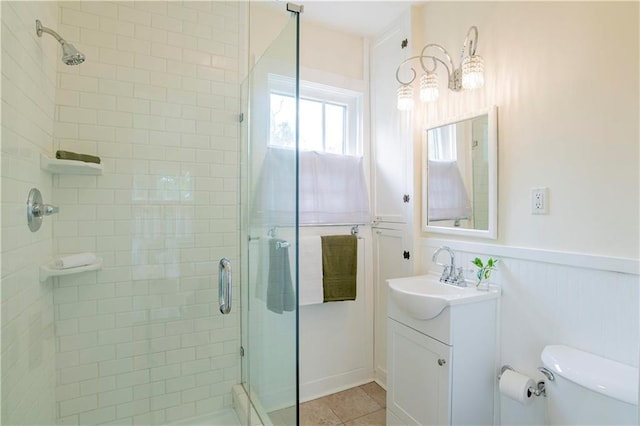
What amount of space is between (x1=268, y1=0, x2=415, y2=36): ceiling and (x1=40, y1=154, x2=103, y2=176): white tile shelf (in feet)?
5.10

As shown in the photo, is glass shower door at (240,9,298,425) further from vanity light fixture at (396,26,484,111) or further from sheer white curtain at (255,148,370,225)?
vanity light fixture at (396,26,484,111)

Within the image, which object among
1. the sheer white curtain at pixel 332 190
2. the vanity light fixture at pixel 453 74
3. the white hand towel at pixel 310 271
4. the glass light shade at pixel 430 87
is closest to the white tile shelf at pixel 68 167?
the sheer white curtain at pixel 332 190

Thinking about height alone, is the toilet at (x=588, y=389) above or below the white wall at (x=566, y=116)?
below

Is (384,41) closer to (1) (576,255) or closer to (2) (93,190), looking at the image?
(1) (576,255)

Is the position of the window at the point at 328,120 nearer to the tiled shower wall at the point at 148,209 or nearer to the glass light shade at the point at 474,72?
the tiled shower wall at the point at 148,209

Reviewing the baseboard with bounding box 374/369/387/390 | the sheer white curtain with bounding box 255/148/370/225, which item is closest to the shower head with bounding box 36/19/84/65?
the sheer white curtain with bounding box 255/148/370/225

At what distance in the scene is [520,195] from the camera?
59.6 inches

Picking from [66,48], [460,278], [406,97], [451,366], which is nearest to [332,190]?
[406,97]

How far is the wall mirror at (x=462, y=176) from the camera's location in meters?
1.63

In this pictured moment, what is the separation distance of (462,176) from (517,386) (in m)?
1.06

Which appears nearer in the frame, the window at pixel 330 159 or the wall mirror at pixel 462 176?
the wall mirror at pixel 462 176

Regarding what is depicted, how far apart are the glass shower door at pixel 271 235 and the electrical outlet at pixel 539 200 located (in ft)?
3.57

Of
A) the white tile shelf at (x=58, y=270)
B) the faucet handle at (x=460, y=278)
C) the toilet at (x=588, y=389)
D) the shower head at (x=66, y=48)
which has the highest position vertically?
the shower head at (x=66, y=48)

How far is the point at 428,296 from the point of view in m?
1.48
